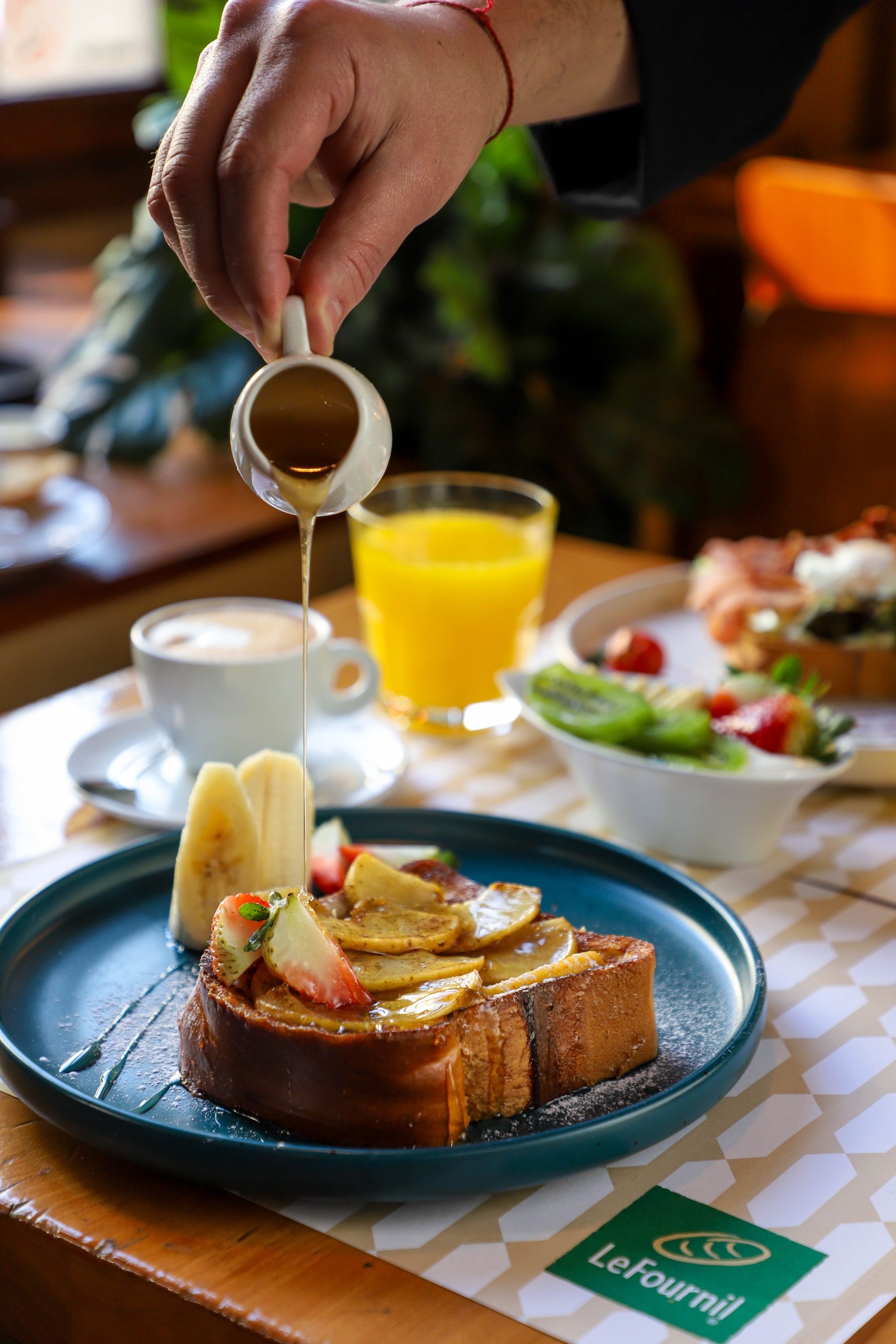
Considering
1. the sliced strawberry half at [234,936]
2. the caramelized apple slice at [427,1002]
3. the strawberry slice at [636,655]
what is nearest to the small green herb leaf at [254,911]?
the sliced strawberry half at [234,936]

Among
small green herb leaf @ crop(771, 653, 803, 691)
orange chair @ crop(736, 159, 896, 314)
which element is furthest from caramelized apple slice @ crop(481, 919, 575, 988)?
orange chair @ crop(736, 159, 896, 314)

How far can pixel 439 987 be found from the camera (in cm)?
99

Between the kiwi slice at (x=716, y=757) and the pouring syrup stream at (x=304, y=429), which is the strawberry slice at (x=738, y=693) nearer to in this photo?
the kiwi slice at (x=716, y=757)

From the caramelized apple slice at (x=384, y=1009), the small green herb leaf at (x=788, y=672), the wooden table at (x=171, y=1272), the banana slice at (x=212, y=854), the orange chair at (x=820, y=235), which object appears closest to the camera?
the wooden table at (x=171, y=1272)

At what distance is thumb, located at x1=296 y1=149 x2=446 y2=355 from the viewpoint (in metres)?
1.04

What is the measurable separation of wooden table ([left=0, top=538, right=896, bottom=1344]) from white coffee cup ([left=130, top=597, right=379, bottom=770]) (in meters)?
0.58

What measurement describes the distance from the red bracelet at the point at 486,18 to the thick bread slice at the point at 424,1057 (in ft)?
2.56

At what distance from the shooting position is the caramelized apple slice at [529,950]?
3.43 ft

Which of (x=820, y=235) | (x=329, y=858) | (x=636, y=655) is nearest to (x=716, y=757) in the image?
(x=636, y=655)

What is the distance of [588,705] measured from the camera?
5.25ft

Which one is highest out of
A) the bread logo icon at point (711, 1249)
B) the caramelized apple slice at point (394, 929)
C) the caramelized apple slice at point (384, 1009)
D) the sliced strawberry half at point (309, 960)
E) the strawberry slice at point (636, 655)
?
the sliced strawberry half at point (309, 960)

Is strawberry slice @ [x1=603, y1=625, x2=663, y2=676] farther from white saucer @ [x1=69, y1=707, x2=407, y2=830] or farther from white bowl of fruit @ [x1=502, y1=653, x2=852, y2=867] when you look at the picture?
white saucer @ [x1=69, y1=707, x2=407, y2=830]

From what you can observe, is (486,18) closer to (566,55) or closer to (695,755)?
(566,55)

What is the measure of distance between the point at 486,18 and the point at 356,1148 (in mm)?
982
